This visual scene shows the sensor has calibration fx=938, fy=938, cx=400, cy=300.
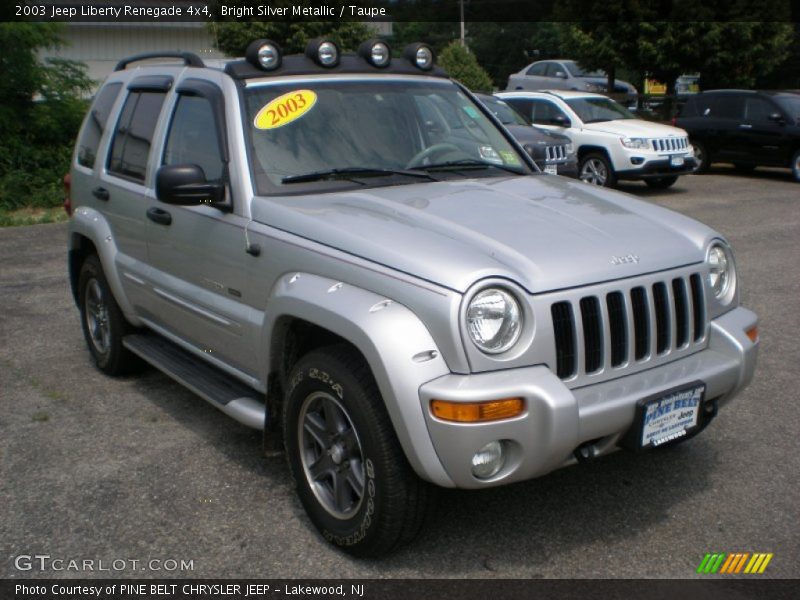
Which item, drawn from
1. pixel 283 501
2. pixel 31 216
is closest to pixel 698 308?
pixel 283 501

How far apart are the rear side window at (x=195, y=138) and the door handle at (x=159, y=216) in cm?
27

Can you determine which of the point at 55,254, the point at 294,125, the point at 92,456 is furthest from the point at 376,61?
the point at 55,254

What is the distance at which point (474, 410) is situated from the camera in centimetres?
319

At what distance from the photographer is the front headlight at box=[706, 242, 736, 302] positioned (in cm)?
407

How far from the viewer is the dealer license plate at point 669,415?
3500mm

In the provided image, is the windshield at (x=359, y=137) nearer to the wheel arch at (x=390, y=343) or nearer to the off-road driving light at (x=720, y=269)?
the wheel arch at (x=390, y=343)

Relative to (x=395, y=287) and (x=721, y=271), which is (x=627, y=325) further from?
(x=395, y=287)

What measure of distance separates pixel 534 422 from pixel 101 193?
138 inches

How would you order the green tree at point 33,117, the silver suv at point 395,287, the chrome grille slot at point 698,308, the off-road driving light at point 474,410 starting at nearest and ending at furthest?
the off-road driving light at point 474,410 → the silver suv at point 395,287 → the chrome grille slot at point 698,308 → the green tree at point 33,117

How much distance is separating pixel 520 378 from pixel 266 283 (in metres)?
1.33

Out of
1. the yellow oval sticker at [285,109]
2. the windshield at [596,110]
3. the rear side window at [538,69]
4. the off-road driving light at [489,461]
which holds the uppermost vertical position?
the yellow oval sticker at [285,109]

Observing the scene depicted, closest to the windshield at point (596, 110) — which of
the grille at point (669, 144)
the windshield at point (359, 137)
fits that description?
the grille at point (669, 144)

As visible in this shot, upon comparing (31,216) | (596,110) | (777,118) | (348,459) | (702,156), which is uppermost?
(348,459)

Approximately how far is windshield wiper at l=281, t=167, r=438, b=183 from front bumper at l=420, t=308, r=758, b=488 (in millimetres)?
1533
